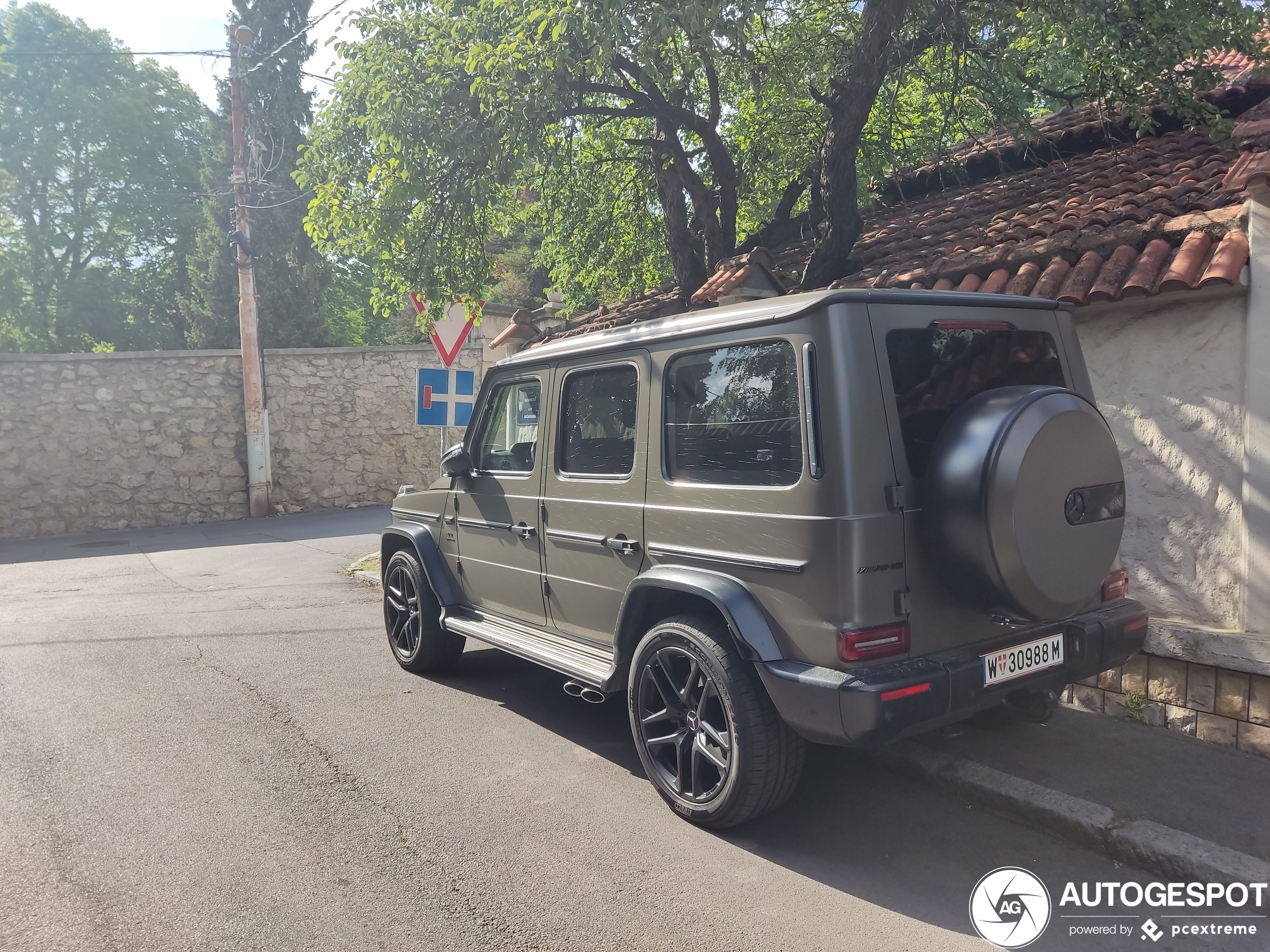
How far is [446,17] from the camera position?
310 inches

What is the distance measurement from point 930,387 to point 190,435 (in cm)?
1567

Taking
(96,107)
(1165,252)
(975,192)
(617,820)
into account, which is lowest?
(617,820)

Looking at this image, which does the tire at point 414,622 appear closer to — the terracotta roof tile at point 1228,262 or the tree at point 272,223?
the terracotta roof tile at point 1228,262

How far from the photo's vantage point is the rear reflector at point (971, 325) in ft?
11.1

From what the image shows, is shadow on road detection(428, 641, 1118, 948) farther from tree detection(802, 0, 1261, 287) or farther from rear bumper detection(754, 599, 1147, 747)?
tree detection(802, 0, 1261, 287)

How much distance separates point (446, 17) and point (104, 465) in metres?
11.3

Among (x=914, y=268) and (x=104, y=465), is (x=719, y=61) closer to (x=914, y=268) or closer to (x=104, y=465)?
(x=914, y=268)

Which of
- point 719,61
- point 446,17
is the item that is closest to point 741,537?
point 446,17

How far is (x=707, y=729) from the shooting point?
348 cm

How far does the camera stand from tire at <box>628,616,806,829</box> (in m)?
3.28

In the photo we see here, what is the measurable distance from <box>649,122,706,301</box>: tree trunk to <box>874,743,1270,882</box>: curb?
6136mm

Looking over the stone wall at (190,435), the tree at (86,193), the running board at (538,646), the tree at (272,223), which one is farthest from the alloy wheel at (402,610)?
the tree at (86,193)

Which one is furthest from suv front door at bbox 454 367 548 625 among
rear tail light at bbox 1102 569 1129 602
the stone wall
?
the stone wall

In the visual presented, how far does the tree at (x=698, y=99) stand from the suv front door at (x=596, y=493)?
3.34 metres
